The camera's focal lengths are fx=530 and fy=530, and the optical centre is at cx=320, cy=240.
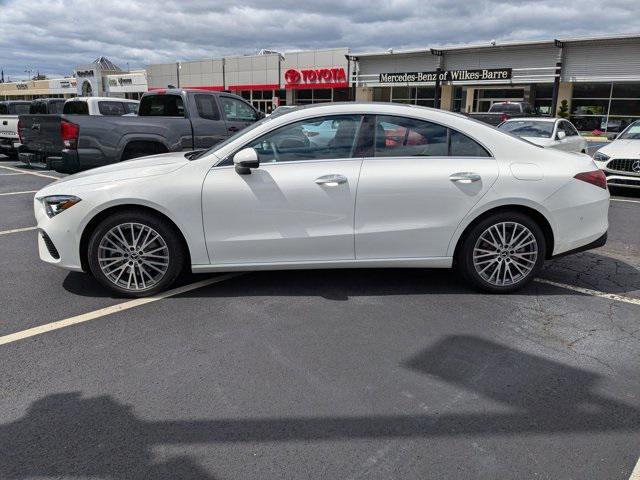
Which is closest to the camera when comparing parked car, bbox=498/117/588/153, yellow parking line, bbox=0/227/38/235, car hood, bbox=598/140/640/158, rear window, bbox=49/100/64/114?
yellow parking line, bbox=0/227/38/235

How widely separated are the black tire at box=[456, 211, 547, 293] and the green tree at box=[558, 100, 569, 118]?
31588 mm

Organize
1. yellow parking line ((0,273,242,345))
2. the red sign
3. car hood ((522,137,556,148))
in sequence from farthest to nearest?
1. the red sign
2. car hood ((522,137,556,148))
3. yellow parking line ((0,273,242,345))

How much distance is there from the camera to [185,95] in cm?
966

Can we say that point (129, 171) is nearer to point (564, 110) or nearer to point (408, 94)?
point (564, 110)

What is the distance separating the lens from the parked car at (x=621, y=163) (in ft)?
32.9

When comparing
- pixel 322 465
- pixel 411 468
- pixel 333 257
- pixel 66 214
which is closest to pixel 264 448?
pixel 322 465

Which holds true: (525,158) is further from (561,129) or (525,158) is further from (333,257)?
(561,129)

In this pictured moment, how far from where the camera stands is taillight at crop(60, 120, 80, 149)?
834 cm

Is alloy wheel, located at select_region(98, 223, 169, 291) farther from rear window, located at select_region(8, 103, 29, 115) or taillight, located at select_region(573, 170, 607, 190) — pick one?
rear window, located at select_region(8, 103, 29, 115)

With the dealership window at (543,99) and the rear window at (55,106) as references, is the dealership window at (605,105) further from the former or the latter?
the rear window at (55,106)

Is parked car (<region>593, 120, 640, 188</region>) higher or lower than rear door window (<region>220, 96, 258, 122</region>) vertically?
lower

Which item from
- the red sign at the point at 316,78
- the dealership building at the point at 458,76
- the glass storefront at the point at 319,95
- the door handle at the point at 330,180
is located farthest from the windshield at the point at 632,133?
the glass storefront at the point at 319,95

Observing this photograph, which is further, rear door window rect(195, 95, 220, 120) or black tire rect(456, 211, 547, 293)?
rear door window rect(195, 95, 220, 120)

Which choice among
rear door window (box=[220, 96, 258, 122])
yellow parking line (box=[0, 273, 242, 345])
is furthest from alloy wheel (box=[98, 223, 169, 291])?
rear door window (box=[220, 96, 258, 122])
